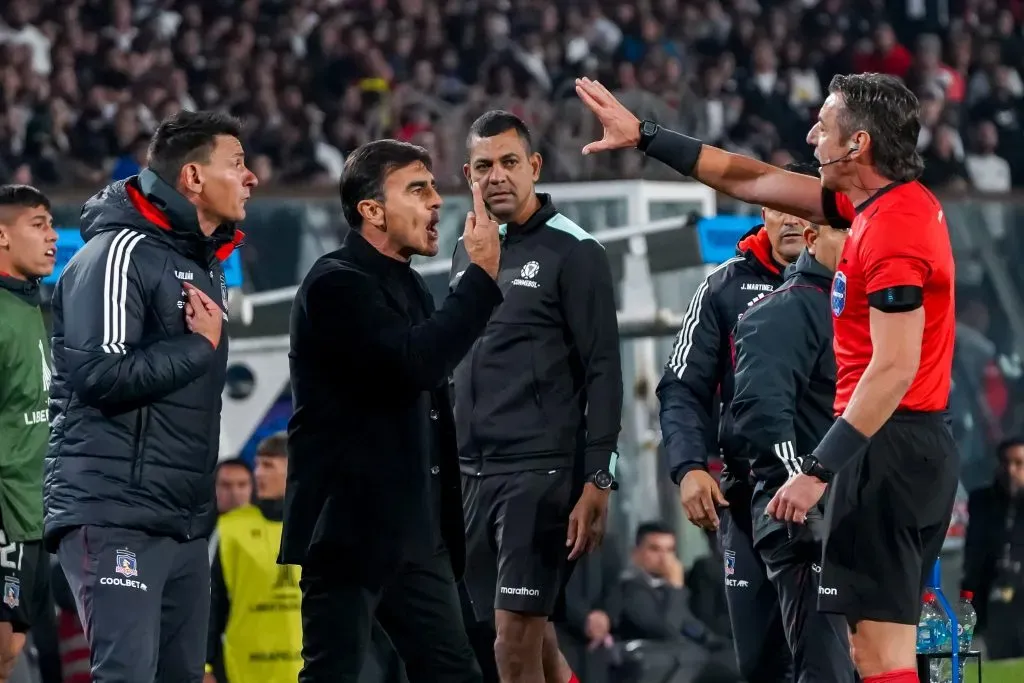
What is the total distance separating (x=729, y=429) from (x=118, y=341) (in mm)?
2236

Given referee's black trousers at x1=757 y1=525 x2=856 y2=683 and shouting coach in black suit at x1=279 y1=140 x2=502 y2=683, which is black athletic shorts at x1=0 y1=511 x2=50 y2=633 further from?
referee's black trousers at x1=757 y1=525 x2=856 y2=683

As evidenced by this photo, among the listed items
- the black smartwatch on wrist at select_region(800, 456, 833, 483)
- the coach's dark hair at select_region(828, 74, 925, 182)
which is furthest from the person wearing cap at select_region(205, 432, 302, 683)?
the coach's dark hair at select_region(828, 74, 925, 182)

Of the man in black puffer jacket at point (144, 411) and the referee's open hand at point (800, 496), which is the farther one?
the man in black puffer jacket at point (144, 411)

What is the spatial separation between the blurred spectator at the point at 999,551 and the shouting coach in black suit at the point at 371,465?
5427mm

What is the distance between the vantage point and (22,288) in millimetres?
6340

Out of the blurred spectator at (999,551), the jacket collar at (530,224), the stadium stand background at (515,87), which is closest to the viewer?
the jacket collar at (530,224)

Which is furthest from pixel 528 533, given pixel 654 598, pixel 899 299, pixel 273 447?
pixel 654 598

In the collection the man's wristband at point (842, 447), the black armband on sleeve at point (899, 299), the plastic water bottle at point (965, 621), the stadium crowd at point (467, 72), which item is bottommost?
the plastic water bottle at point (965, 621)

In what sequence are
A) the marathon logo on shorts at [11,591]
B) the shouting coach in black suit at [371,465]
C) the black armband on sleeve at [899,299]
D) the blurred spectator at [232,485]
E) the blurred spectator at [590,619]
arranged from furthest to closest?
the blurred spectator at [590,619], the blurred spectator at [232,485], the marathon logo on shorts at [11,591], the shouting coach in black suit at [371,465], the black armband on sleeve at [899,299]

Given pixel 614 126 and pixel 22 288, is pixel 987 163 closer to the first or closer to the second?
pixel 22 288

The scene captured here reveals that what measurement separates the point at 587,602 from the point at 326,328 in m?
4.67

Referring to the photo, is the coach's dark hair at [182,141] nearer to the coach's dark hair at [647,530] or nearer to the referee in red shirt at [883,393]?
the referee in red shirt at [883,393]

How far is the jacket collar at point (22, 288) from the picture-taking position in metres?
6.29

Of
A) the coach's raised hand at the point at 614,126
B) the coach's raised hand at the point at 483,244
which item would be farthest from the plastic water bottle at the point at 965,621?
the coach's raised hand at the point at 483,244
